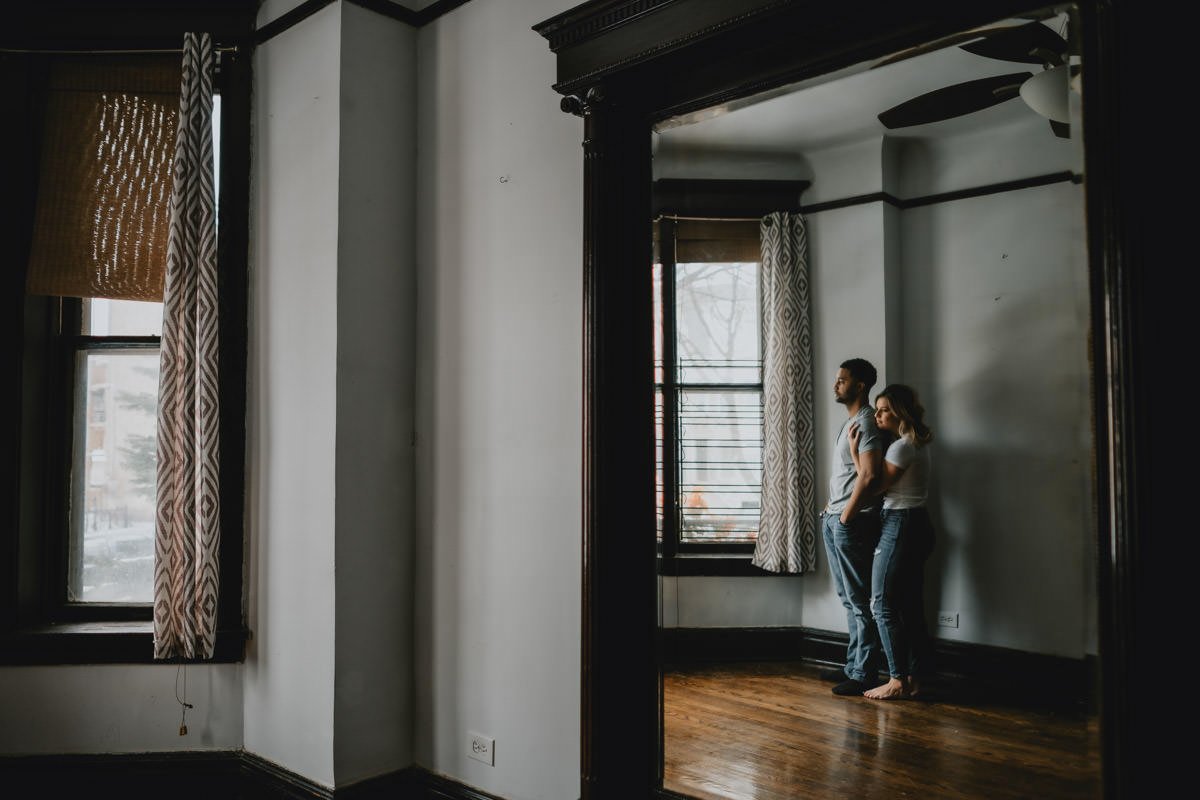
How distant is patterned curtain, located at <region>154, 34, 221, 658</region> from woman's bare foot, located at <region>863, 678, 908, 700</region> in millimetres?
1903

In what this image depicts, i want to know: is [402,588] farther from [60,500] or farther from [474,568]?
[60,500]

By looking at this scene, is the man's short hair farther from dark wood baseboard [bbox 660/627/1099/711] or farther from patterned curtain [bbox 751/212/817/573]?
dark wood baseboard [bbox 660/627/1099/711]

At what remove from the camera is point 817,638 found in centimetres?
155

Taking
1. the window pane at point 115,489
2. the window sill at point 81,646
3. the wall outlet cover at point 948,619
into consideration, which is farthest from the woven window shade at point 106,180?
the wall outlet cover at point 948,619

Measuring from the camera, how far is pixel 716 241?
68.2 inches

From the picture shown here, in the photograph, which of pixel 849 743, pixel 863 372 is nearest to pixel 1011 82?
pixel 863 372

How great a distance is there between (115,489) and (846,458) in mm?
2343

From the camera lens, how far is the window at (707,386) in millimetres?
1669

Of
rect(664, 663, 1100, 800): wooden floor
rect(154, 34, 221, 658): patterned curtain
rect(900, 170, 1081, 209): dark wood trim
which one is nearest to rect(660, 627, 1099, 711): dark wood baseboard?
rect(664, 663, 1100, 800): wooden floor

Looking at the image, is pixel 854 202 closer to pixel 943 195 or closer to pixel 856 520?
pixel 943 195

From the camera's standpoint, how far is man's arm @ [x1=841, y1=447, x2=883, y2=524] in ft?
4.84

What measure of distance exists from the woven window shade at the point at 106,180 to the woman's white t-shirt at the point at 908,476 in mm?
2262

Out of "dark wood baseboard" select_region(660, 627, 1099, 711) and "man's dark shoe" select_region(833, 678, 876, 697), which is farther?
"man's dark shoe" select_region(833, 678, 876, 697)

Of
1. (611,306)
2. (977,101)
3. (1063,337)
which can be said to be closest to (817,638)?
(1063,337)
